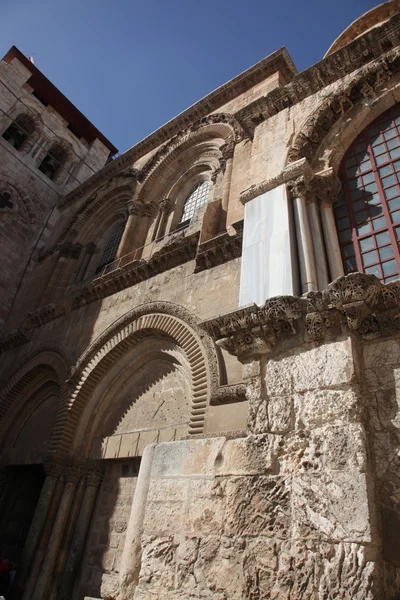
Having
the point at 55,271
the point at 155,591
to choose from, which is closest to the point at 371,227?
the point at 155,591

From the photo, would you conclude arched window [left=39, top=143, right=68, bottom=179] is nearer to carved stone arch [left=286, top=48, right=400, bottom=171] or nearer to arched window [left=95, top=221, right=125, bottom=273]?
arched window [left=95, top=221, right=125, bottom=273]

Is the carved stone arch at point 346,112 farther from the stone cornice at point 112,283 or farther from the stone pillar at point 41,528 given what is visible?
the stone pillar at point 41,528

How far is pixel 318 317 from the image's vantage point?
3.04 metres

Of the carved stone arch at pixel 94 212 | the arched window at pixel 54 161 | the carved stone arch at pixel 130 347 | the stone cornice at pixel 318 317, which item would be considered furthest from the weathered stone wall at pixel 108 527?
the arched window at pixel 54 161

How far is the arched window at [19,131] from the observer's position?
51.3 ft

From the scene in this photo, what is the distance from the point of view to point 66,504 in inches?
251

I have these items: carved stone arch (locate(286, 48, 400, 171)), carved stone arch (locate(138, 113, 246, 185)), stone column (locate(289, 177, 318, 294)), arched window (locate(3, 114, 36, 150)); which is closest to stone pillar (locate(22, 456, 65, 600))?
stone column (locate(289, 177, 318, 294))

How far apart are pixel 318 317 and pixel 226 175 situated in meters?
6.21

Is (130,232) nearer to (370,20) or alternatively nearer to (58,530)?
(58,530)

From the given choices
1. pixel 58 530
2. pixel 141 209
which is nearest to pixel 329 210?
pixel 58 530

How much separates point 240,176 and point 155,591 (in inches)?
261

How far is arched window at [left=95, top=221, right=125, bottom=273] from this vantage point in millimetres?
11312

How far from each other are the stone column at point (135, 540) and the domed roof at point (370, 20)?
8.09 meters

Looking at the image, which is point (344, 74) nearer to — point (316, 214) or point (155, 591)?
point (316, 214)
